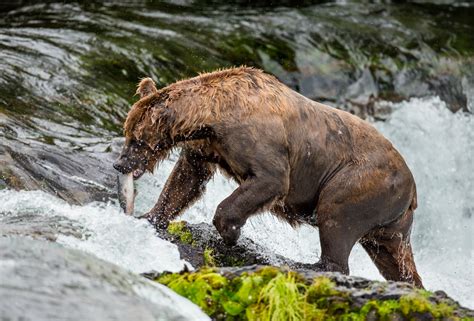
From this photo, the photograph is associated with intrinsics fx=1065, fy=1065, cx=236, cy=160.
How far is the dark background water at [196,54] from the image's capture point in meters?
11.6

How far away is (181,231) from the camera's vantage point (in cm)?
751

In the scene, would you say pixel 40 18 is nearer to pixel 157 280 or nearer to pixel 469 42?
pixel 469 42

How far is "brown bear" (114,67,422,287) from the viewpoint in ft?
24.4

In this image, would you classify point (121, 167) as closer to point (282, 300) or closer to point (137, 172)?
point (137, 172)

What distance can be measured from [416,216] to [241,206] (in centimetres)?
596

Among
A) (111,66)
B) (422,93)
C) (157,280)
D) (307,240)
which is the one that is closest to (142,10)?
(111,66)

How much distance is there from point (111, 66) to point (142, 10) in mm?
2527

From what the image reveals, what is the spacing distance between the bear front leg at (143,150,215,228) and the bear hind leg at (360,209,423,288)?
1358mm

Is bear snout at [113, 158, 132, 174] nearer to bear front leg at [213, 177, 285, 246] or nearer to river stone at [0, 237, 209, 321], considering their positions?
bear front leg at [213, 177, 285, 246]

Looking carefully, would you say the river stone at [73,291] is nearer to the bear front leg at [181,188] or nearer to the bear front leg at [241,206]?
the bear front leg at [241,206]

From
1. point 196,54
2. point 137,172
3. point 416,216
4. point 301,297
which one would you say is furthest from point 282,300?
point 196,54

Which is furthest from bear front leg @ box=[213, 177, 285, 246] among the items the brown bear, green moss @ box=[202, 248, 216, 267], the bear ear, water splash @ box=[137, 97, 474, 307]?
water splash @ box=[137, 97, 474, 307]

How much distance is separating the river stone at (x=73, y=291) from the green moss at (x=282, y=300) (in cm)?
17

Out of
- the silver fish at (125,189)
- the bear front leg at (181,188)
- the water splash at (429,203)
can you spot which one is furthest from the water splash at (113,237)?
the water splash at (429,203)
